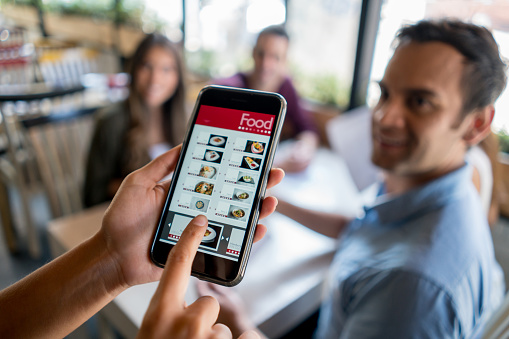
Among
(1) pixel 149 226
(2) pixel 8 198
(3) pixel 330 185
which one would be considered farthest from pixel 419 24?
(2) pixel 8 198

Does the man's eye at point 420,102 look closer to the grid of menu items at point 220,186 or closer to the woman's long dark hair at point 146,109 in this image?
the grid of menu items at point 220,186

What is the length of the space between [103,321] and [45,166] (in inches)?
28.3

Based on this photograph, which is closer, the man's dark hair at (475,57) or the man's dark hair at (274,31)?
the man's dark hair at (475,57)

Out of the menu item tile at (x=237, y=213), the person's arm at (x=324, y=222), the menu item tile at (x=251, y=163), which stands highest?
the menu item tile at (x=251, y=163)

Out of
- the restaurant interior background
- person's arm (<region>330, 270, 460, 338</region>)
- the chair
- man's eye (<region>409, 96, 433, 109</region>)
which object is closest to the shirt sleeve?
person's arm (<region>330, 270, 460, 338</region>)

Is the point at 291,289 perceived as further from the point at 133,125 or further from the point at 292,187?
the point at 133,125

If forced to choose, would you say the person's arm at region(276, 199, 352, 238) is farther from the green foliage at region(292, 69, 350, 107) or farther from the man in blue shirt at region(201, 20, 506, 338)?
the green foliage at region(292, 69, 350, 107)

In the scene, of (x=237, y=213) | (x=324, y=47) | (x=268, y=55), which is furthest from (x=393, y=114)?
(x=324, y=47)

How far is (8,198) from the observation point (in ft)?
5.98

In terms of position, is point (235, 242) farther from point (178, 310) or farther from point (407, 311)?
point (407, 311)

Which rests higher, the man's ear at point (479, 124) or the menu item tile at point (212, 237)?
the man's ear at point (479, 124)

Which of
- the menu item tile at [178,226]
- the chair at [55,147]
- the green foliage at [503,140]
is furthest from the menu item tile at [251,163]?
the green foliage at [503,140]

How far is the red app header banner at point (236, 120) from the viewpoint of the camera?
0.48 m

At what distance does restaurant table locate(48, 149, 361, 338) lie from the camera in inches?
27.5
